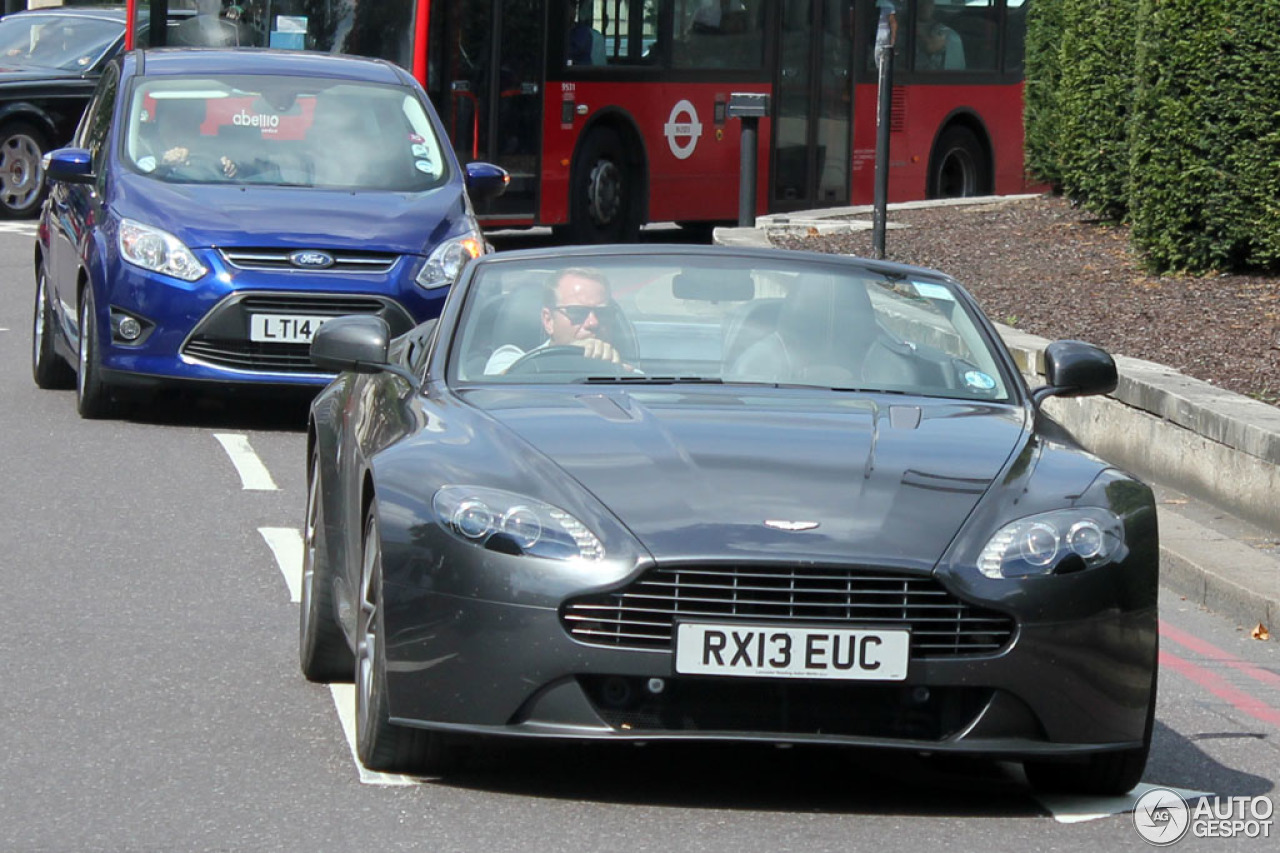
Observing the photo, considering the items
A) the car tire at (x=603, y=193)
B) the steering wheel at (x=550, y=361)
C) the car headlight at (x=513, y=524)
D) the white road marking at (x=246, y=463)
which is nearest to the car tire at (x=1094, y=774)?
the car headlight at (x=513, y=524)

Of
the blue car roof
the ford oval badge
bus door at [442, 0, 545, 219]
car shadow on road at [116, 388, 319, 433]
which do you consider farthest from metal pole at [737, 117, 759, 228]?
the ford oval badge

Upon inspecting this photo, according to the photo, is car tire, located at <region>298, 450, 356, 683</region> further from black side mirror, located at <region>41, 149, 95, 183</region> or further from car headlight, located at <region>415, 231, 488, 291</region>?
black side mirror, located at <region>41, 149, 95, 183</region>

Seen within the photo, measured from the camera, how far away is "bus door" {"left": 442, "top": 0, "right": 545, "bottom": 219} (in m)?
21.3

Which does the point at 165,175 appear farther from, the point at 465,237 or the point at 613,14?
the point at 613,14

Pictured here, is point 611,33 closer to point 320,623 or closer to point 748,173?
point 748,173

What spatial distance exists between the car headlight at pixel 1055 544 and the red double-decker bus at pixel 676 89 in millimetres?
14880

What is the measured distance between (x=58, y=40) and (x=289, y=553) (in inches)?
705

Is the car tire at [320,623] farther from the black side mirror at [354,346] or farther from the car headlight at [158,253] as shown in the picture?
the car headlight at [158,253]

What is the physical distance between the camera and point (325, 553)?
661cm

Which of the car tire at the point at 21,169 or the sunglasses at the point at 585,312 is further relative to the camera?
the car tire at the point at 21,169

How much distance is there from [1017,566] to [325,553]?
2.03 m

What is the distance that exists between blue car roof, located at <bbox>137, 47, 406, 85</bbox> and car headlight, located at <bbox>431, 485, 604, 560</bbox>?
8372mm

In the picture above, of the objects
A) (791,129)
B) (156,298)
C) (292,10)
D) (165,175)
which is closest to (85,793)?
(156,298)

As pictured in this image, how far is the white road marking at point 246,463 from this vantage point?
10461mm
